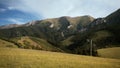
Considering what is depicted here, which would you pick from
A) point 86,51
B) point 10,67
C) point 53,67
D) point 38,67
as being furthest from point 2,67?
point 86,51

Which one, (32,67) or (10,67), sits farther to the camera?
(32,67)

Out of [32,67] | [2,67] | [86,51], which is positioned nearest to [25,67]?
[32,67]

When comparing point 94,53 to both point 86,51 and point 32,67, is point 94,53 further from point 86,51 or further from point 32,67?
point 32,67

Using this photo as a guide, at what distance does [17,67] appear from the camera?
958 inches

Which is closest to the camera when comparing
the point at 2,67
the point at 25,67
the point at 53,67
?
the point at 2,67

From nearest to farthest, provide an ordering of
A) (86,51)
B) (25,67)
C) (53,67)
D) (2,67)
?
(2,67) → (25,67) → (53,67) → (86,51)

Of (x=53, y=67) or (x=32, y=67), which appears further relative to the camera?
(x=53, y=67)

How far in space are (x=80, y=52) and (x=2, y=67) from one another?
107 meters

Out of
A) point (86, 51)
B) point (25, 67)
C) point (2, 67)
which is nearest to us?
point (2, 67)

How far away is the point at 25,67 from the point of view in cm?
2494

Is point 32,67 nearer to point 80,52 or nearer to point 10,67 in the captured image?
point 10,67

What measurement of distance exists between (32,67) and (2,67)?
4226mm

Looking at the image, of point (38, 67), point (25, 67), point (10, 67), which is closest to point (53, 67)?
point (38, 67)

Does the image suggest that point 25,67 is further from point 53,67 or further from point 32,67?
point 53,67
